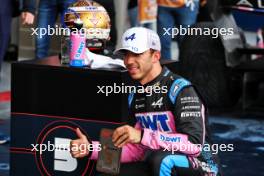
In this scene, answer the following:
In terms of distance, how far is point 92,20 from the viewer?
5.26m

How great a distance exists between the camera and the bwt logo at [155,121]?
4.46 meters

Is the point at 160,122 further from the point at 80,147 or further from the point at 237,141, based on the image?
A: the point at 237,141

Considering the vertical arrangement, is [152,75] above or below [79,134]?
above

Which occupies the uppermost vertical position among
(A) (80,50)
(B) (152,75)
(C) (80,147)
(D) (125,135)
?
(A) (80,50)

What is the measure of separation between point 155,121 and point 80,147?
1.58 feet

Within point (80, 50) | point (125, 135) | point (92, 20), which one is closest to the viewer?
point (125, 135)

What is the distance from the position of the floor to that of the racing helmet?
1262 mm

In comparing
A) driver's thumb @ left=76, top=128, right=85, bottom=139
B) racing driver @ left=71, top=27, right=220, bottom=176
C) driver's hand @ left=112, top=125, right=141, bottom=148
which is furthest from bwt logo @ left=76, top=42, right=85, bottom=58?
driver's hand @ left=112, top=125, right=141, bottom=148

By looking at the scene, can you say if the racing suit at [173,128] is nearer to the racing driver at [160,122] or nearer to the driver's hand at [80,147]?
the racing driver at [160,122]

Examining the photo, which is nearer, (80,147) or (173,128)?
(173,128)

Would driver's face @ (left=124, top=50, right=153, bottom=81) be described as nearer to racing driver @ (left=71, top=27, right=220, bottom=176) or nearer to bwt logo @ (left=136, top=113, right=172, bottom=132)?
racing driver @ (left=71, top=27, right=220, bottom=176)

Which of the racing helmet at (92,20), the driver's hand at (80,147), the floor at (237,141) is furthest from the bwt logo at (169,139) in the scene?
the floor at (237,141)

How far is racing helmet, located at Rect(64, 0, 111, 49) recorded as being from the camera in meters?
5.26

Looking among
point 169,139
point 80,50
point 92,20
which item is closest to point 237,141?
point 92,20
